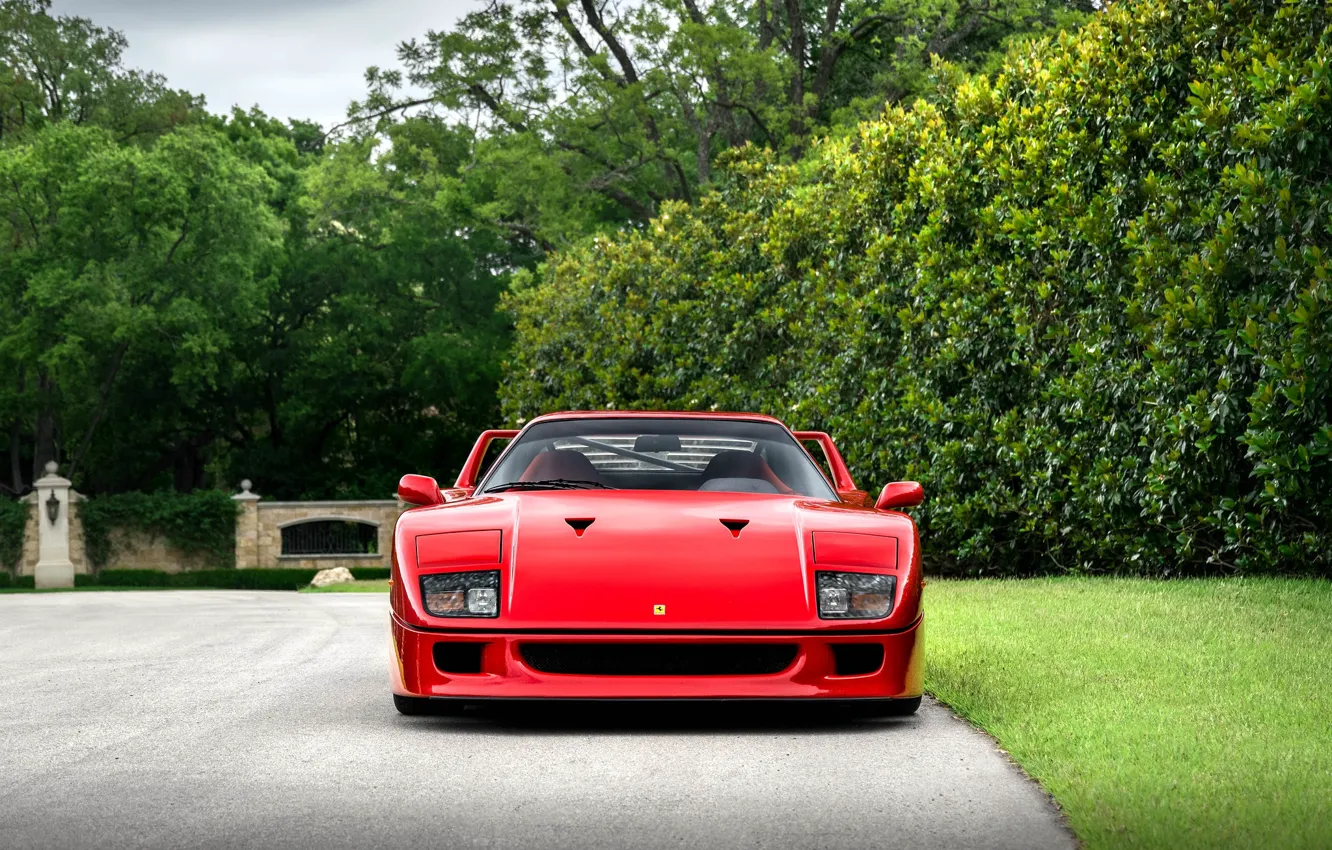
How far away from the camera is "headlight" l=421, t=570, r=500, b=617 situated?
6.21 metres

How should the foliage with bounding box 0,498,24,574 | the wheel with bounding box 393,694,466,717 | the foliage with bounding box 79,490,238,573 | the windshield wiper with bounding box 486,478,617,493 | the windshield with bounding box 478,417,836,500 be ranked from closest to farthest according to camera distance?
the wheel with bounding box 393,694,466,717 → the windshield wiper with bounding box 486,478,617,493 → the windshield with bounding box 478,417,836,500 → the foliage with bounding box 0,498,24,574 → the foliage with bounding box 79,490,238,573

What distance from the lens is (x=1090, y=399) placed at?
489 inches

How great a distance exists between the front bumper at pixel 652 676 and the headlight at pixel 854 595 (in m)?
0.08

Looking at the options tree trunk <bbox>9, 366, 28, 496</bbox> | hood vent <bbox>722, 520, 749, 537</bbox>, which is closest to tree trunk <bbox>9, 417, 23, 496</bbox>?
tree trunk <bbox>9, 366, 28, 496</bbox>

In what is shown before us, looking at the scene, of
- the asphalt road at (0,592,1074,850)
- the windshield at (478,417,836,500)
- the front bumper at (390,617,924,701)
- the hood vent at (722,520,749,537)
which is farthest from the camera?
the windshield at (478,417,836,500)

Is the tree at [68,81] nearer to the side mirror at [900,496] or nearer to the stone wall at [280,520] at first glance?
the stone wall at [280,520]

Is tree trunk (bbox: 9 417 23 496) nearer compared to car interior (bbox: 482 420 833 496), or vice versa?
car interior (bbox: 482 420 833 496)

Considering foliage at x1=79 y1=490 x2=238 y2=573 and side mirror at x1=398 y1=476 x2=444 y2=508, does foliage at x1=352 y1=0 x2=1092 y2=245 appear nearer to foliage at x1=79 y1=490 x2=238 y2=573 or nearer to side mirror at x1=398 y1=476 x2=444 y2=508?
foliage at x1=79 y1=490 x2=238 y2=573

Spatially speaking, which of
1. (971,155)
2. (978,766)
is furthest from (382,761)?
(971,155)

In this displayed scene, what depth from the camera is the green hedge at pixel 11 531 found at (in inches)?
1992

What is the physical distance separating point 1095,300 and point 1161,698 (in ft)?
21.6

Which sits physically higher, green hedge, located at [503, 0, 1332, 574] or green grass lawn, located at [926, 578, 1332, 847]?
green hedge, located at [503, 0, 1332, 574]

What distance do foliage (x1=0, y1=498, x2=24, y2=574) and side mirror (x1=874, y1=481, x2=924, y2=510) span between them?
47.8m

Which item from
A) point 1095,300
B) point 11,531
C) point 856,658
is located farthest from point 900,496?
point 11,531
